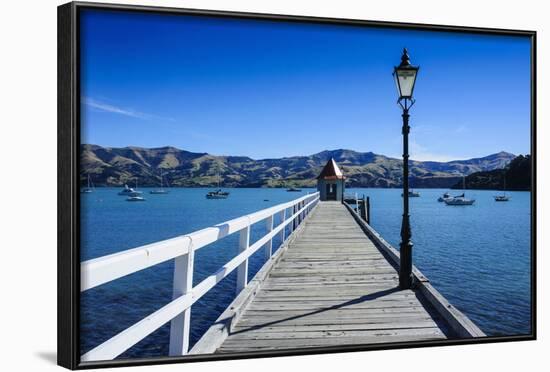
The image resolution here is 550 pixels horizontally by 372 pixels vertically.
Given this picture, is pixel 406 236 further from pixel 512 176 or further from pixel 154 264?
Result: pixel 154 264

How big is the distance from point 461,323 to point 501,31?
2670 mm

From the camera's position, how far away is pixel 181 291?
2719 mm

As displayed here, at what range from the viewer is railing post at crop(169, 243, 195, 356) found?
2.70 meters

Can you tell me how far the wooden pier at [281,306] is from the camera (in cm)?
250

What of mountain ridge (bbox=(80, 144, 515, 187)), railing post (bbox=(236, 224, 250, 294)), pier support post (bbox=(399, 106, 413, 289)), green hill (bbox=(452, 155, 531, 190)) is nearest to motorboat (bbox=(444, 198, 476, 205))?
mountain ridge (bbox=(80, 144, 515, 187))

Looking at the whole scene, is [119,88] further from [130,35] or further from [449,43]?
[449,43]

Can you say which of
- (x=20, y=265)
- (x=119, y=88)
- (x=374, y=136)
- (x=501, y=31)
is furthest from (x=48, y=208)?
(x=501, y=31)

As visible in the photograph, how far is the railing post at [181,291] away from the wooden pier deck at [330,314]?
0.11m

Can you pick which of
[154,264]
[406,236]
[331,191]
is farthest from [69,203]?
[331,191]

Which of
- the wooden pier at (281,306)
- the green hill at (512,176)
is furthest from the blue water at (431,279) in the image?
the wooden pier at (281,306)

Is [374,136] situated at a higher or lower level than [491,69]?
lower

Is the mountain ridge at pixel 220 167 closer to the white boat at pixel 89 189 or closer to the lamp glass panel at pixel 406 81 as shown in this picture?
the white boat at pixel 89 189

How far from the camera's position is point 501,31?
4.18m

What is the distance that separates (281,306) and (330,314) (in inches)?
15.8
